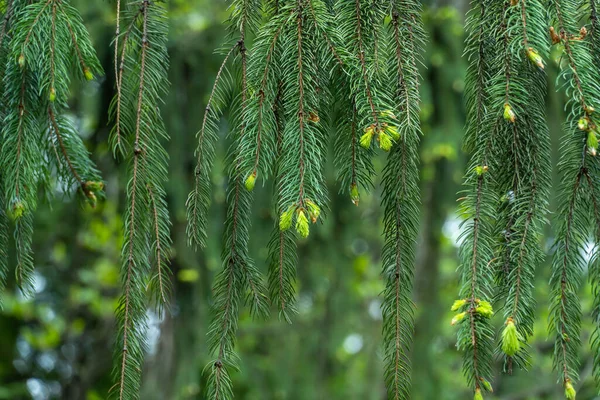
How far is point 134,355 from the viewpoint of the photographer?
52.4 inches

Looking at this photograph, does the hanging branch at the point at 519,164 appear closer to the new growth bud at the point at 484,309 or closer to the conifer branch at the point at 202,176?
the new growth bud at the point at 484,309

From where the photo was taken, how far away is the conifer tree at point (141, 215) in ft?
4.37

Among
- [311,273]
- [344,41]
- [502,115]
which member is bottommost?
[502,115]

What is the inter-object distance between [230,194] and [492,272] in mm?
544

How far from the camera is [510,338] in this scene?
115 cm

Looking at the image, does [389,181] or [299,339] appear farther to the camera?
[299,339]

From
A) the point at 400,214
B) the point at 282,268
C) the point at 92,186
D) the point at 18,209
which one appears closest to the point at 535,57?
the point at 400,214

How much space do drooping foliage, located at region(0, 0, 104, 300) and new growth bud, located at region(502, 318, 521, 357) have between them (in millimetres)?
867

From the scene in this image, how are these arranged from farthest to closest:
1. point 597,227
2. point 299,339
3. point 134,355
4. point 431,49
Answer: point 299,339 → point 431,49 → point 134,355 → point 597,227

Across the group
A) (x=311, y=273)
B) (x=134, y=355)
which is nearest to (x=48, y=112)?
(x=134, y=355)

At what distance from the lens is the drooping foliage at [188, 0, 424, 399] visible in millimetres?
1236

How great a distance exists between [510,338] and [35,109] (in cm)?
104

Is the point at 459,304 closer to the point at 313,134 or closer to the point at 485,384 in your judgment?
the point at 485,384

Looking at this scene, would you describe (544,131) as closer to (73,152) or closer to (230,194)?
(230,194)
